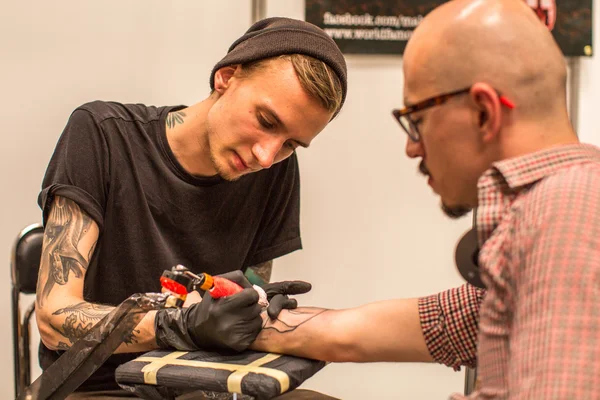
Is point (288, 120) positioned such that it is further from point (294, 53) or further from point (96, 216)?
point (96, 216)

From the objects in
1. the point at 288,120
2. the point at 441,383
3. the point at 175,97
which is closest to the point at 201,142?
the point at 288,120

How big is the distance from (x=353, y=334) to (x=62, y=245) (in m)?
0.67

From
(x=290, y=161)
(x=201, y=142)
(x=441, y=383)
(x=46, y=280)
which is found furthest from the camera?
(x=441, y=383)

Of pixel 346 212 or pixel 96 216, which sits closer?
pixel 96 216

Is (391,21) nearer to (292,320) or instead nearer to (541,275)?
(292,320)

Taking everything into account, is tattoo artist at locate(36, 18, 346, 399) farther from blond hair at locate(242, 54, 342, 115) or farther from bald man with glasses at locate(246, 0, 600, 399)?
bald man with glasses at locate(246, 0, 600, 399)

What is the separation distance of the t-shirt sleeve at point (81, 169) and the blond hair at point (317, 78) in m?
0.42

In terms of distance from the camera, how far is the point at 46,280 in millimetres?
1501

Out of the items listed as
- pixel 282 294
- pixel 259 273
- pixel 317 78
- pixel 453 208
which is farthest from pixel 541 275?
pixel 259 273

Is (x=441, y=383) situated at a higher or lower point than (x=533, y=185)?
lower

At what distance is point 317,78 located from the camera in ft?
5.00

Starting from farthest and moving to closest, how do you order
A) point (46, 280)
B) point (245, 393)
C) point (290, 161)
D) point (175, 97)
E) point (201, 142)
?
point (175, 97)
point (290, 161)
point (201, 142)
point (46, 280)
point (245, 393)

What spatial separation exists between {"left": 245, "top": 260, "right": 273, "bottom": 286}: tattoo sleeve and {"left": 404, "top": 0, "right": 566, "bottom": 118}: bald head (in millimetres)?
1029

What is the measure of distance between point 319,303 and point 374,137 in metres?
0.63
